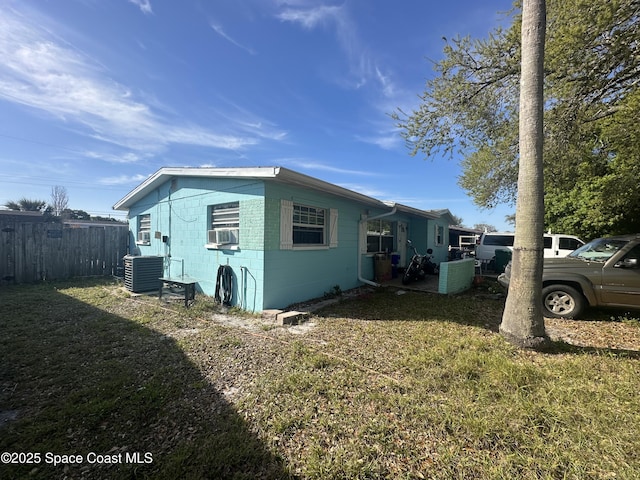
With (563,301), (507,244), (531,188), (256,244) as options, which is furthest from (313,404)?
(507,244)

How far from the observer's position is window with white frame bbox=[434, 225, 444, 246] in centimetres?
1276

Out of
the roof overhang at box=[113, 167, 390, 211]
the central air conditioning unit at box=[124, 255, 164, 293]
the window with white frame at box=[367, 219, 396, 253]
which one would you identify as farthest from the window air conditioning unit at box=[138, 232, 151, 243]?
the window with white frame at box=[367, 219, 396, 253]

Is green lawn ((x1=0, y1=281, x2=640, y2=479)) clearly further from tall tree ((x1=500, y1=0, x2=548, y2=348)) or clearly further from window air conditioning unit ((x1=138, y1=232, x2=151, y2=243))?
window air conditioning unit ((x1=138, y1=232, x2=151, y2=243))

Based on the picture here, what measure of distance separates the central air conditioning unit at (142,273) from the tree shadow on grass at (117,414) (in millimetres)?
3101

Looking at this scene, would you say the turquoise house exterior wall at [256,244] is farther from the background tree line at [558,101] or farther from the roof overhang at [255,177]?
the background tree line at [558,101]

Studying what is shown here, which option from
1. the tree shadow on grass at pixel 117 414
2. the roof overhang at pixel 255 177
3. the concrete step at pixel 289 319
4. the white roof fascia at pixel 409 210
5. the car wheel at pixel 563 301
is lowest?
the tree shadow on grass at pixel 117 414

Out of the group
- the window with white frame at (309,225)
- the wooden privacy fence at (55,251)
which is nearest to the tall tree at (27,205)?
the wooden privacy fence at (55,251)

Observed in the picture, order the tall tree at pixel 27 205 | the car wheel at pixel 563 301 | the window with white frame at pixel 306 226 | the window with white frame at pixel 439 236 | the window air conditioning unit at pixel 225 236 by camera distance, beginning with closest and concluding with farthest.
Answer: the car wheel at pixel 563 301, the window with white frame at pixel 306 226, the window air conditioning unit at pixel 225 236, the window with white frame at pixel 439 236, the tall tree at pixel 27 205

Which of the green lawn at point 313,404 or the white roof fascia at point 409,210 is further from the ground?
the white roof fascia at point 409,210

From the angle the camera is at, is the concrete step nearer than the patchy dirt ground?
No

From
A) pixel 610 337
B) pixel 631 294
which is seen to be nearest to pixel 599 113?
pixel 631 294

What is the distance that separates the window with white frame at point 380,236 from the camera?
369 inches

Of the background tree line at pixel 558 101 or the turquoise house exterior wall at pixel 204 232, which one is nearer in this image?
the background tree line at pixel 558 101

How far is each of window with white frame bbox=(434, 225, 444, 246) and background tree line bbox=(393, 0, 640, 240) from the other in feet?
11.8
